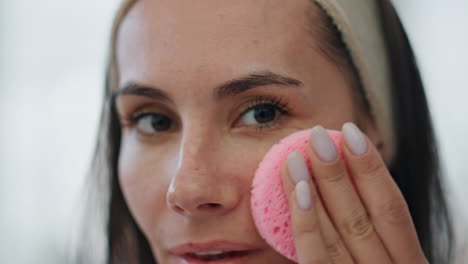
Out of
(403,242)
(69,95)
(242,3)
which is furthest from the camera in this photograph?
(69,95)

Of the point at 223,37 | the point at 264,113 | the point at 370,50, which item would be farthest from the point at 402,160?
the point at 223,37

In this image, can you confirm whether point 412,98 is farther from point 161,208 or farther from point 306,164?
point 161,208

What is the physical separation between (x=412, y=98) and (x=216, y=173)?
1.65 feet

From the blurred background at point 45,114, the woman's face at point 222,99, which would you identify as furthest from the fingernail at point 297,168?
the blurred background at point 45,114

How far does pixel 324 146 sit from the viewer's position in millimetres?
607

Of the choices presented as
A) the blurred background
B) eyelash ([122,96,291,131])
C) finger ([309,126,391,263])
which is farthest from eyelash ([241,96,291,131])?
the blurred background

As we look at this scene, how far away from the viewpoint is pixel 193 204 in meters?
0.68

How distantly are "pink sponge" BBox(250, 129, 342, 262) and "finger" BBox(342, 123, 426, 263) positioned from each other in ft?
0.12

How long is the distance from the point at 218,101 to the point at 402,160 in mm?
472

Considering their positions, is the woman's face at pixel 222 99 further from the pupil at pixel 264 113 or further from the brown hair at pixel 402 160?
the brown hair at pixel 402 160

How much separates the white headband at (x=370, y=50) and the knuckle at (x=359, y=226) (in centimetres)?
30

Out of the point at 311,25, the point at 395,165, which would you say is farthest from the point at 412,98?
the point at 311,25

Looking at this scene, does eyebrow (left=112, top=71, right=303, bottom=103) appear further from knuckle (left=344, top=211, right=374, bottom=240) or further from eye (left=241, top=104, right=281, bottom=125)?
knuckle (left=344, top=211, right=374, bottom=240)

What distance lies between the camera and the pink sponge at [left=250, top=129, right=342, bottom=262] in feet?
2.12
